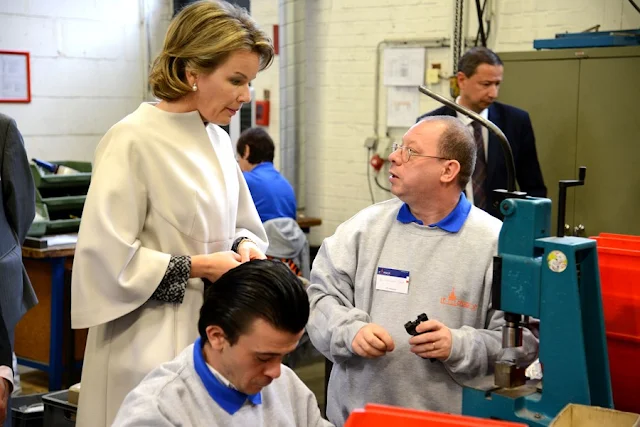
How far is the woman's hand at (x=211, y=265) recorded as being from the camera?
76.9 inches

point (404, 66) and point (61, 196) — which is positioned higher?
point (404, 66)

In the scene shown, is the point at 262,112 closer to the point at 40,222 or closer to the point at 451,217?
the point at 40,222

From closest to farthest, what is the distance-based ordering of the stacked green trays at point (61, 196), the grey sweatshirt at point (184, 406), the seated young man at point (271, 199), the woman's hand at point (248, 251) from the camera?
the grey sweatshirt at point (184, 406) → the woman's hand at point (248, 251) → the stacked green trays at point (61, 196) → the seated young man at point (271, 199)

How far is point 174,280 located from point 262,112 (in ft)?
13.0

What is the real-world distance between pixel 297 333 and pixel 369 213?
676mm

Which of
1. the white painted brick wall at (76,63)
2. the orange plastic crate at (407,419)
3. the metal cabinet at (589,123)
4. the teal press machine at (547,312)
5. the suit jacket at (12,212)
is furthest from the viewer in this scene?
the white painted brick wall at (76,63)

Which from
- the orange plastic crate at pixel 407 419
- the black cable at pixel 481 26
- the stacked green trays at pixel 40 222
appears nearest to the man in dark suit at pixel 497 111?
the black cable at pixel 481 26

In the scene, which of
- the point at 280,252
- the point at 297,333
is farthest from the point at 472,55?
the point at 297,333

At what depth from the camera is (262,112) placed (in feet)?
19.2

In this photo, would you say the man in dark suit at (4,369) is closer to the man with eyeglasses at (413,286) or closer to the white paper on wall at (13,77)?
the man with eyeglasses at (413,286)

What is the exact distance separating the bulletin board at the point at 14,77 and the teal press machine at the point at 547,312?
415cm

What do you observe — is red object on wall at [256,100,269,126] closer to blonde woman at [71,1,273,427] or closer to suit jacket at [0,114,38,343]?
suit jacket at [0,114,38,343]

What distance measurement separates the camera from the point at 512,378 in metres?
1.68

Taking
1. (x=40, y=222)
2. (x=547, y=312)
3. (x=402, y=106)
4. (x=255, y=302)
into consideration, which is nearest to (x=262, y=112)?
(x=402, y=106)
